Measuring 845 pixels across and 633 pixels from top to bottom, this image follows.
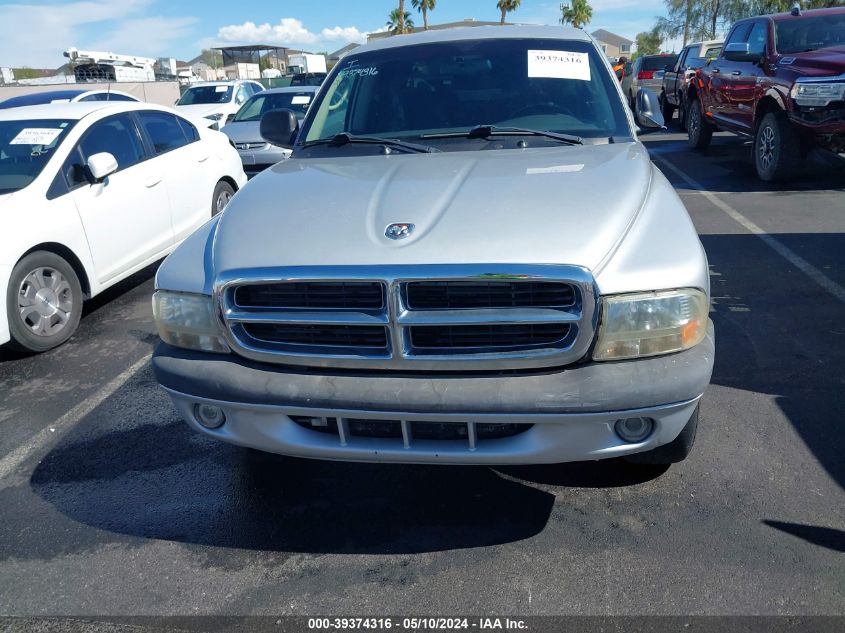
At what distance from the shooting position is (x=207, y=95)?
1564 cm

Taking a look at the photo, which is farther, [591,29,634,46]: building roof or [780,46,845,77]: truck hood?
[591,29,634,46]: building roof

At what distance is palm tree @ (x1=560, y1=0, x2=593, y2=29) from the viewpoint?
6806cm

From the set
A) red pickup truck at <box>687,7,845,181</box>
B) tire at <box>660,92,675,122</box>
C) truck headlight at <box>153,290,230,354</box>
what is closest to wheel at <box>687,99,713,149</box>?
red pickup truck at <box>687,7,845,181</box>

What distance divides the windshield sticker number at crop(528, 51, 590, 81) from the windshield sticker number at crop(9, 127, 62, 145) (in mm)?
3646

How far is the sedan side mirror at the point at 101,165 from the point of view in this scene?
524 centimetres

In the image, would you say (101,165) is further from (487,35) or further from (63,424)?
(487,35)

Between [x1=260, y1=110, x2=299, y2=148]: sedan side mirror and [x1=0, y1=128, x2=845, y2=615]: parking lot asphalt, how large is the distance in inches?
66.7

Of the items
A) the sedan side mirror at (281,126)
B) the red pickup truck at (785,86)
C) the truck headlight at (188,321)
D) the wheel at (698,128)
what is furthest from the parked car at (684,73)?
the truck headlight at (188,321)

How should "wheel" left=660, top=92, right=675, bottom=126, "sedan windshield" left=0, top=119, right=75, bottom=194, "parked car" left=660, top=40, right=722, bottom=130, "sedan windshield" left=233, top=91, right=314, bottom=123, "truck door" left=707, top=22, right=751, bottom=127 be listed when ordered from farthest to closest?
"wheel" left=660, top=92, right=675, bottom=126 → "parked car" left=660, top=40, right=722, bottom=130 → "sedan windshield" left=233, top=91, right=314, bottom=123 → "truck door" left=707, top=22, right=751, bottom=127 → "sedan windshield" left=0, top=119, right=75, bottom=194

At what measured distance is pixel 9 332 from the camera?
4.55m

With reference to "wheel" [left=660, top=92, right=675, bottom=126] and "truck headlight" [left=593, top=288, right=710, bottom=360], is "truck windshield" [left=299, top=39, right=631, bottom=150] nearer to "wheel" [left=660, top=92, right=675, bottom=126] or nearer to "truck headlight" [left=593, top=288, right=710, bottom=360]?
"truck headlight" [left=593, top=288, right=710, bottom=360]

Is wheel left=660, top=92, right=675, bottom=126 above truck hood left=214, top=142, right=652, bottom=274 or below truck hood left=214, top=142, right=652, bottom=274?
below

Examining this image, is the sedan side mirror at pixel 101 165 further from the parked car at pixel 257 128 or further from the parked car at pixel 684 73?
the parked car at pixel 684 73

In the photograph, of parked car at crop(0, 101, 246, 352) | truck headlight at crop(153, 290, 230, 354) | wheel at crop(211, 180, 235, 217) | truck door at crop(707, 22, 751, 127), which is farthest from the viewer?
truck door at crop(707, 22, 751, 127)
